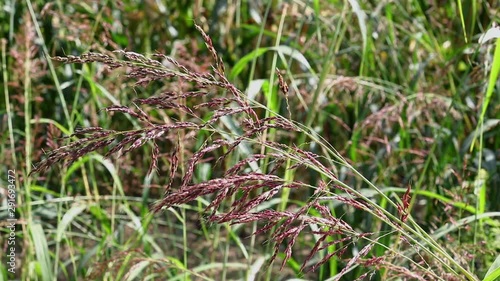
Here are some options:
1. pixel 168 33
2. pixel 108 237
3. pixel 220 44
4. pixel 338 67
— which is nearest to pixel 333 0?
pixel 338 67

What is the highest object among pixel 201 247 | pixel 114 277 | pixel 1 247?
pixel 114 277

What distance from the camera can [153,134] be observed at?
0.99 meters

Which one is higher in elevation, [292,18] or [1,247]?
[292,18]

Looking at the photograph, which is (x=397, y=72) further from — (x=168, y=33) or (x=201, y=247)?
(x=168, y=33)

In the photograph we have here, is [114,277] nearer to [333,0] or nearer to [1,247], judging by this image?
[1,247]

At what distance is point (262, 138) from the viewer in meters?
1.69

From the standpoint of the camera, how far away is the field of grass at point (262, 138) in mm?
1715

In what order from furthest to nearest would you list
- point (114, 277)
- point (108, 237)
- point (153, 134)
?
point (108, 237) → point (114, 277) → point (153, 134)

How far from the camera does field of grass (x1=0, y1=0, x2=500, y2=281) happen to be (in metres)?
1.71

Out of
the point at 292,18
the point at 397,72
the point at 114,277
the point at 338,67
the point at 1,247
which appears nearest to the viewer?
the point at 114,277

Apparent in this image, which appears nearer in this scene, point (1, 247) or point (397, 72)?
point (1, 247)

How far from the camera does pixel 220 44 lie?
10.9 ft

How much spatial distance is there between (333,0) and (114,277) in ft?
4.61

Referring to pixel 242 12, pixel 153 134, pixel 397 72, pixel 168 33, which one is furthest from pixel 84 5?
pixel 153 134
